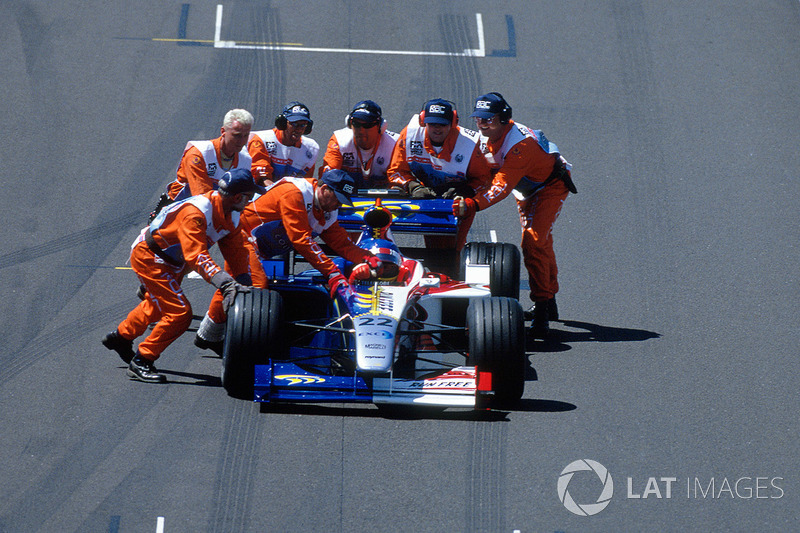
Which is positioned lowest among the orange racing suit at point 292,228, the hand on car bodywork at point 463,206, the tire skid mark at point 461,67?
the orange racing suit at point 292,228

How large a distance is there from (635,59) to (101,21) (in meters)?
7.72

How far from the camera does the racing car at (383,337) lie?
10461mm

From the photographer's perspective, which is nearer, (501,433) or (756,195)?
(501,433)

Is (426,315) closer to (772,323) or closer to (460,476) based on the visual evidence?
(460,476)

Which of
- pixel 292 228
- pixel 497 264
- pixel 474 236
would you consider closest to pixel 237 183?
pixel 292 228

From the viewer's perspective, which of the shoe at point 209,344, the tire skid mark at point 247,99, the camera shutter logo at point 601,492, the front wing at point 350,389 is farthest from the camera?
the shoe at point 209,344

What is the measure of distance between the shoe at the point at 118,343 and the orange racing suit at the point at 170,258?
90 mm

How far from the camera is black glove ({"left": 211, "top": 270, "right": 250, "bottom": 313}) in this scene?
10.7 metres

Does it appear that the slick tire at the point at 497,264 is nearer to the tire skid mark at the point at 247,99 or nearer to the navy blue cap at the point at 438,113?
the navy blue cap at the point at 438,113

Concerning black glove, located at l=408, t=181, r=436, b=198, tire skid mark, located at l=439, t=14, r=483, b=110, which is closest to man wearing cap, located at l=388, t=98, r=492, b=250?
black glove, located at l=408, t=181, r=436, b=198

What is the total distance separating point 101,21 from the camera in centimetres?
1895

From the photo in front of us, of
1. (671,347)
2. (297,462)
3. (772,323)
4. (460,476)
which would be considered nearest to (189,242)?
(297,462)

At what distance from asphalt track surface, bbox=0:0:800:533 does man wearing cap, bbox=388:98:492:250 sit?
1.64 m

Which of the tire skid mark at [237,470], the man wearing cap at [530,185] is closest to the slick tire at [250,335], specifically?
the tire skid mark at [237,470]
